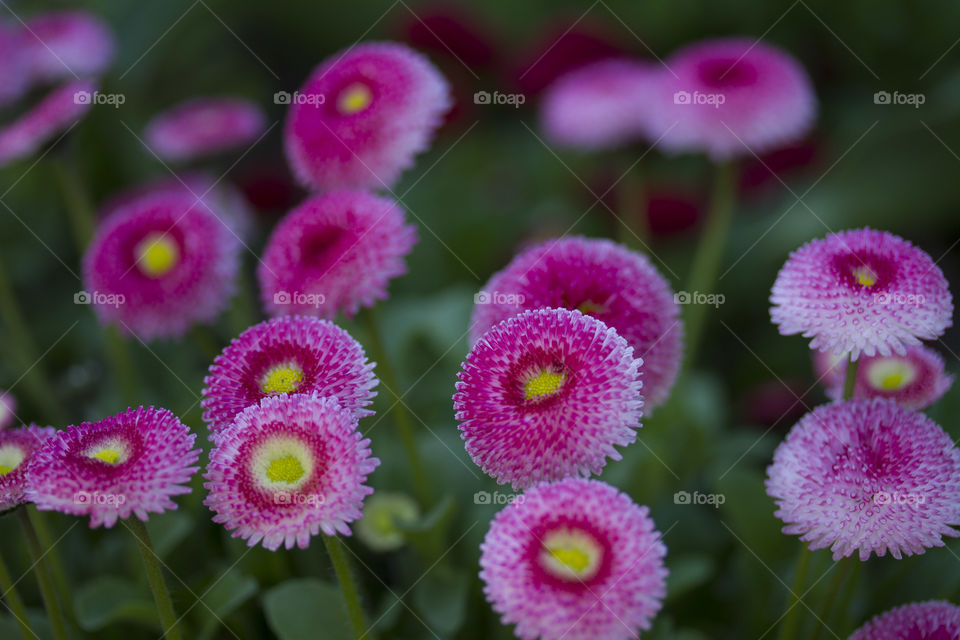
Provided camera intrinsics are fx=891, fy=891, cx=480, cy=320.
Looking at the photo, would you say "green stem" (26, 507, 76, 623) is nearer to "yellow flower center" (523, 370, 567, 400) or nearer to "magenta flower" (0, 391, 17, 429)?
"magenta flower" (0, 391, 17, 429)

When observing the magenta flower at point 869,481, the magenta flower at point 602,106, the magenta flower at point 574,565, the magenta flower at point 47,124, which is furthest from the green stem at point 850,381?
the magenta flower at point 47,124

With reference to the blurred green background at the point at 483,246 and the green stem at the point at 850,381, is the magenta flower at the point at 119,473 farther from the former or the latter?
the green stem at the point at 850,381

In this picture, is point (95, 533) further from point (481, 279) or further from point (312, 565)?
point (481, 279)

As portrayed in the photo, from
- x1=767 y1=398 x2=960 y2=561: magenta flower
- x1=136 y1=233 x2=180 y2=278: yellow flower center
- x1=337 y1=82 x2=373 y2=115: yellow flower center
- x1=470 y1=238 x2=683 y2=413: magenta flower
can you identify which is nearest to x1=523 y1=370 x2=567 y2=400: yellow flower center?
x1=470 y1=238 x2=683 y2=413: magenta flower

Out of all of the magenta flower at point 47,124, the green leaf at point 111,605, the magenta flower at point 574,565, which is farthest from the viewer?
the magenta flower at point 47,124

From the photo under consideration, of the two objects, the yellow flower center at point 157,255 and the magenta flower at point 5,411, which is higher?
the yellow flower center at point 157,255
